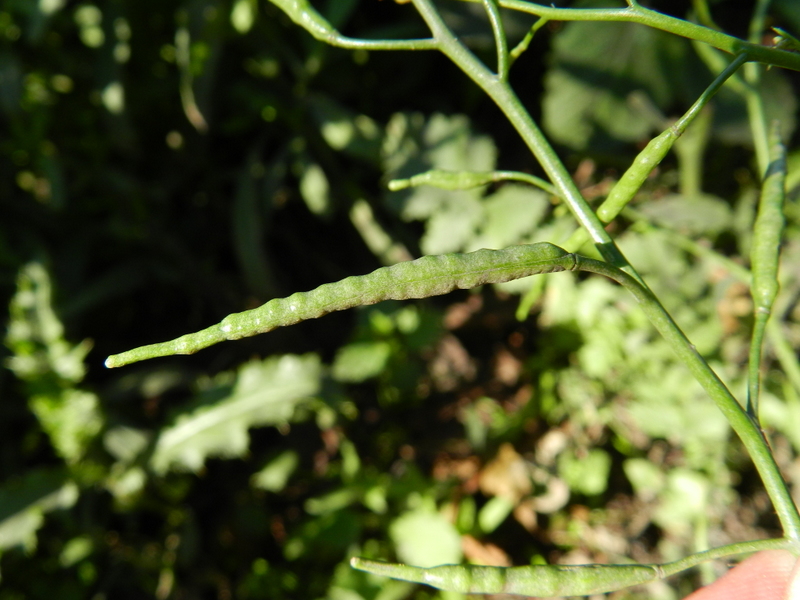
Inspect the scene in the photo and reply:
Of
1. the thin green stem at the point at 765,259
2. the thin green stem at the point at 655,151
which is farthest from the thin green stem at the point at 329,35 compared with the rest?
the thin green stem at the point at 765,259

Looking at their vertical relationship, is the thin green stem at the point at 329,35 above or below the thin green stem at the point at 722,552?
above

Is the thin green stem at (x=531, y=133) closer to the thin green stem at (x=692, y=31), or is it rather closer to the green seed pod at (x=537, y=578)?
the thin green stem at (x=692, y=31)

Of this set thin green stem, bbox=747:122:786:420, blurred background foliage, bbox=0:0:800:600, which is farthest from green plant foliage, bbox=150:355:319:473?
thin green stem, bbox=747:122:786:420

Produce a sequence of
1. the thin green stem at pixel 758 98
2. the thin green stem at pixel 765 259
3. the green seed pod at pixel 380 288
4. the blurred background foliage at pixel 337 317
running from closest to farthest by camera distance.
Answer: the green seed pod at pixel 380 288 < the thin green stem at pixel 765 259 < the thin green stem at pixel 758 98 < the blurred background foliage at pixel 337 317

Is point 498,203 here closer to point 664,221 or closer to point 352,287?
point 664,221

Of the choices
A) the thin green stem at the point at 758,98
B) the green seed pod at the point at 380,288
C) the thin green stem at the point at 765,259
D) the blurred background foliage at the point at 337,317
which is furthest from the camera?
the blurred background foliage at the point at 337,317

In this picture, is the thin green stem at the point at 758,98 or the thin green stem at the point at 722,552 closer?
the thin green stem at the point at 722,552

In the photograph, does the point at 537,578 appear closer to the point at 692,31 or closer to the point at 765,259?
the point at 765,259

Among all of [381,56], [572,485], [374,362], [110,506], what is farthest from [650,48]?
[110,506]

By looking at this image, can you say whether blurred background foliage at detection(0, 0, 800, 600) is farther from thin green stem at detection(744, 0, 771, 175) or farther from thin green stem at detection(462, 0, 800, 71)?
thin green stem at detection(462, 0, 800, 71)
